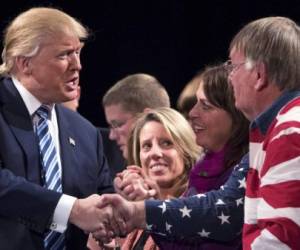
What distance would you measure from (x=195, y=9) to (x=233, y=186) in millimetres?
2825

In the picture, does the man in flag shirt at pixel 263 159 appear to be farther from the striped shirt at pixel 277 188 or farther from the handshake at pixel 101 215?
the handshake at pixel 101 215

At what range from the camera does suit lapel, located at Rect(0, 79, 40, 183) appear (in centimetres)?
296

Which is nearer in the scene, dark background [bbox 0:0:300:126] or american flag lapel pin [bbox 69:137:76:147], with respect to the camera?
american flag lapel pin [bbox 69:137:76:147]

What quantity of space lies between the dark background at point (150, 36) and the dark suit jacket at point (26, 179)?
233 cm

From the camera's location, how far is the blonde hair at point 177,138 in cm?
330

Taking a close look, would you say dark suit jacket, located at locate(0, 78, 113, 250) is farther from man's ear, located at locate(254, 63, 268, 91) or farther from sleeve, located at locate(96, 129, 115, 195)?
man's ear, located at locate(254, 63, 268, 91)

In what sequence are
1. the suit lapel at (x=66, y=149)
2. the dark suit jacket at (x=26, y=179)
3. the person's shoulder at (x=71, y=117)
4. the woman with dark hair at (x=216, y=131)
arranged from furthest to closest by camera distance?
the person's shoulder at (x=71, y=117)
the suit lapel at (x=66, y=149)
the dark suit jacket at (x=26, y=179)
the woman with dark hair at (x=216, y=131)

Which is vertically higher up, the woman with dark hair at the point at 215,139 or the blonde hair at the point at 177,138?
the woman with dark hair at the point at 215,139

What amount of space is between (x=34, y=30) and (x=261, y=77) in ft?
3.42

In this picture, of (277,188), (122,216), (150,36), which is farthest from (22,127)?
(150,36)

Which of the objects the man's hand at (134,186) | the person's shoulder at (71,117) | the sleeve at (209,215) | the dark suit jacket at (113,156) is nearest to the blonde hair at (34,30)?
the person's shoulder at (71,117)

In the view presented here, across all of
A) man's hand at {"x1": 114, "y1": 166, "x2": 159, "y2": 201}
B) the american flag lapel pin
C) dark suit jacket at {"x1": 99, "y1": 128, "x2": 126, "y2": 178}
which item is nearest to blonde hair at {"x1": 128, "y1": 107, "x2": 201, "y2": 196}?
man's hand at {"x1": 114, "y1": 166, "x2": 159, "y2": 201}

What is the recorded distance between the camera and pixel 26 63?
3.13 meters

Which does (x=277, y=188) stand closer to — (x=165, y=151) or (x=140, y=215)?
(x=140, y=215)
